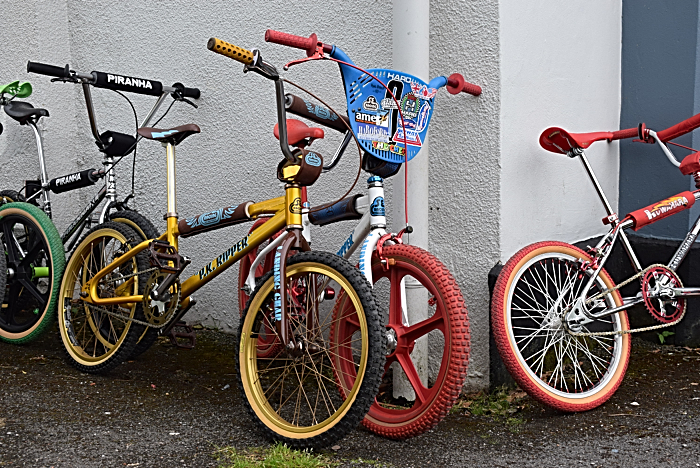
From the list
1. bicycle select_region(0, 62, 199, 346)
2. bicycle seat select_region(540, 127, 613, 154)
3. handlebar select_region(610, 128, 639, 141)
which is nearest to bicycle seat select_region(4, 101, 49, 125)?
bicycle select_region(0, 62, 199, 346)

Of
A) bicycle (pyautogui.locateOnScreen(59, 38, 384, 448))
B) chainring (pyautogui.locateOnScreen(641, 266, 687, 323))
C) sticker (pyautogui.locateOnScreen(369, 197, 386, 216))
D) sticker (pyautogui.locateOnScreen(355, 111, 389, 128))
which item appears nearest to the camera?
bicycle (pyautogui.locateOnScreen(59, 38, 384, 448))

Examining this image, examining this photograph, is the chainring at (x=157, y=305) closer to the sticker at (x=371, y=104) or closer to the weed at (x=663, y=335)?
the sticker at (x=371, y=104)

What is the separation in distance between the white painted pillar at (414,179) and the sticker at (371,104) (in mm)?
492

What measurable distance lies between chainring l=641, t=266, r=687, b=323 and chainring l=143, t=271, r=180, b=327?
6.69 feet

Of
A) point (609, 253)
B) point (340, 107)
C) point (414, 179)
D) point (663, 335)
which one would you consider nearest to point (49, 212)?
point (340, 107)

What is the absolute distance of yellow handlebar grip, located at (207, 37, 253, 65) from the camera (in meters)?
2.36

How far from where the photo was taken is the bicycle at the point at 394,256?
254 centimetres

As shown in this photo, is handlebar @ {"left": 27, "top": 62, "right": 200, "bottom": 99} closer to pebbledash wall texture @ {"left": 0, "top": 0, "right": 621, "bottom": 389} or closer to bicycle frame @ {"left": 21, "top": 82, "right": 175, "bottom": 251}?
bicycle frame @ {"left": 21, "top": 82, "right": 175, "bottom": 251}

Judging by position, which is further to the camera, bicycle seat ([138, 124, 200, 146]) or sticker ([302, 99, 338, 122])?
bicycle seat ([138, 124, 200, 146])

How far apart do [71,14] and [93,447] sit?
11.2ft

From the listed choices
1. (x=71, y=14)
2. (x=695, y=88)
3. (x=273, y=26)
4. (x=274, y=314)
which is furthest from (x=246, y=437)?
(x=71, y=14)

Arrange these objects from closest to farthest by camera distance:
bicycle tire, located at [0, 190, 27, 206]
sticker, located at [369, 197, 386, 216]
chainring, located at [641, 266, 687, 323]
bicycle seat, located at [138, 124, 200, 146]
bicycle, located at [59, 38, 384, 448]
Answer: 1. bicycle, located at [59, 38, 384, 448]
2. sticker, located at [369, 197, 386, 216]
3. chainring, located at [641, 266, 687, 323]
4. bicycle seat, located at [138, 124, 200, 146]
5. bicycle tire, located at [0, 190, 27, 206]

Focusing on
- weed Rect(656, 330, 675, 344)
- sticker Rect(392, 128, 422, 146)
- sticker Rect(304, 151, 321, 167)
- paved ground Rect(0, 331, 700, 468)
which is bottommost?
paved ground Rect(0, 331, 700, 468)

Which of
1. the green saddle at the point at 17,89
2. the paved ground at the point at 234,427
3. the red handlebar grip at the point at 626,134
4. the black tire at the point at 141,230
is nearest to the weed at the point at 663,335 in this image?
the paved ground at the point at 234,427
